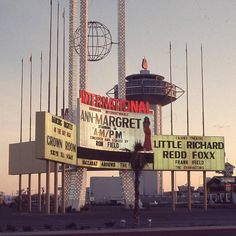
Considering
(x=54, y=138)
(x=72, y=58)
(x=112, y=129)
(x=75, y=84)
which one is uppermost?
(x=72, y=58)

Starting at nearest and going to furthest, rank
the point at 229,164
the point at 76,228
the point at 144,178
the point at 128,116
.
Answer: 1. the point at 76,228
2. the point at 128,116
3. the point at 229,164
4. the point at 144,178

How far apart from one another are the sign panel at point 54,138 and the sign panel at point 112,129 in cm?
369

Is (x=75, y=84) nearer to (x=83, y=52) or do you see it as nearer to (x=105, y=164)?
(x=83, y=52)

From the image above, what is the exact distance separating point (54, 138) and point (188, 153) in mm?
25656

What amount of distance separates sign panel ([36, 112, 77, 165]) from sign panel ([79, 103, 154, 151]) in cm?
369

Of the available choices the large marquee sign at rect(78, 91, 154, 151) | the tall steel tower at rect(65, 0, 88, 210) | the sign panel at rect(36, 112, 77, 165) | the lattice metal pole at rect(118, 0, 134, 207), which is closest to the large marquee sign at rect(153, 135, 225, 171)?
the large marquee sign at rect(78, 91, 154, 151)

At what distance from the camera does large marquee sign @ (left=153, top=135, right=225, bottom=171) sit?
69.9m

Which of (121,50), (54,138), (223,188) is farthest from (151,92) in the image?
(54,138)

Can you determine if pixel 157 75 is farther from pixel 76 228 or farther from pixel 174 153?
pixel 76 228

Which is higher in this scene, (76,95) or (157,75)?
(157,75)

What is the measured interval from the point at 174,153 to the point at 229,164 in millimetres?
73361

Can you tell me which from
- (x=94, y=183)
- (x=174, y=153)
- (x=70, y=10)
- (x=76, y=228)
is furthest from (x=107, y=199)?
(x=76, y=228)

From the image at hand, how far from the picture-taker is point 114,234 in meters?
32.5

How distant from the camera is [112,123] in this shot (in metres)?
64.9
